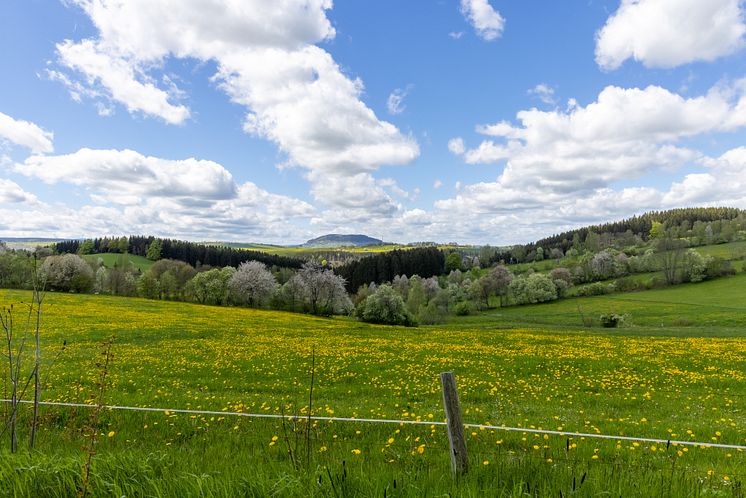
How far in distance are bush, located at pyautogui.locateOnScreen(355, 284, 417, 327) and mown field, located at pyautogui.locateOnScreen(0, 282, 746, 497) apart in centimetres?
4025

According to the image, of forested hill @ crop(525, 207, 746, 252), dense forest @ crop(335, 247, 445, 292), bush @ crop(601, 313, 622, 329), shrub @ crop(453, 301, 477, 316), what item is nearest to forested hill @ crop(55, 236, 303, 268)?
dense forest @ crop(335, 247, 445, 292)

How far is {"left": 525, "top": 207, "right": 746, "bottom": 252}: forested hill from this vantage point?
550 ft

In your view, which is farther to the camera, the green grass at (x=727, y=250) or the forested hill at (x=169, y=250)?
the forested hill at (x=169, y=250)

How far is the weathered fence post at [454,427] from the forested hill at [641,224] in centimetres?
17959

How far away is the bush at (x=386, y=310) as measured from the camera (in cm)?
6500

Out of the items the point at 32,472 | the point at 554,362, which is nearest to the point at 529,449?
the point at 32,472

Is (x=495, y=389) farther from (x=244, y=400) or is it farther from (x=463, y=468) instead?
(x=463, y=468)

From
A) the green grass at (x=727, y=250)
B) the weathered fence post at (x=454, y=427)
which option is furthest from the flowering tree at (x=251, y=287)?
the green grass at (x=727, y=250)

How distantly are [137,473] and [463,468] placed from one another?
3.56 metres

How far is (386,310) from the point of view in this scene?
64938mm

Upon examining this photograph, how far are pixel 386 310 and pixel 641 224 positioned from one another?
171 m

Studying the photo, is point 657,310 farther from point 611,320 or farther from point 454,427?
point 454,427

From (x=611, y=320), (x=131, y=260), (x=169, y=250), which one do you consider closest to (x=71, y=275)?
(x=131, y=260)

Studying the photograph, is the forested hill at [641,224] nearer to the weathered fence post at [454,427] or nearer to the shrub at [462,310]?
the shrub at [462,310]
